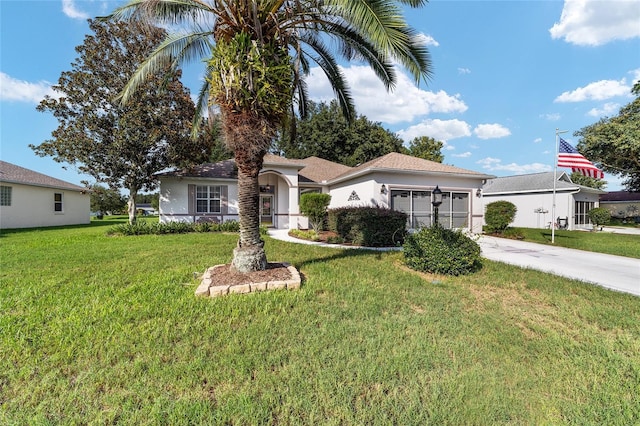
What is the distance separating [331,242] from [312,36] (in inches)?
280

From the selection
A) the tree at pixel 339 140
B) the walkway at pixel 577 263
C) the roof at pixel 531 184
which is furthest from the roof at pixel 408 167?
the tree at pixel 339 140

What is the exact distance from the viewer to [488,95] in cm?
1308

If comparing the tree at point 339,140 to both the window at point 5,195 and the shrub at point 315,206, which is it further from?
the window at point 5,195

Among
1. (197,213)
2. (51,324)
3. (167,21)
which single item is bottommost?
(51,324)

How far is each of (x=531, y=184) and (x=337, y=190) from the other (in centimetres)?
1583

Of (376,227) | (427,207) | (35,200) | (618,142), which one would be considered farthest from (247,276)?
(618,142)

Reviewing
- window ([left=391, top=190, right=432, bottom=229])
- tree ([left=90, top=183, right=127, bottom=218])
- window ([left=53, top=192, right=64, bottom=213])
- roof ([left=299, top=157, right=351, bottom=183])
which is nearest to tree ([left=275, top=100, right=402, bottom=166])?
roof ([left=299, top=157, right=351, bottom=183])

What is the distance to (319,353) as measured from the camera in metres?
2.86

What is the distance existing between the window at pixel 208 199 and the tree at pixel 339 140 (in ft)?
49.4

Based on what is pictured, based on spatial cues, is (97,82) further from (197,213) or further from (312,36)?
(312,36)

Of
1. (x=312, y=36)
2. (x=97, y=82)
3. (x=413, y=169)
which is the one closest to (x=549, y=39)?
(x=413, y=169)

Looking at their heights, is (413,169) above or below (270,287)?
above

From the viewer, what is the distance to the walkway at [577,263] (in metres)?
5.82

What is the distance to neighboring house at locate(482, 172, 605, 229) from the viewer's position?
727 inches
